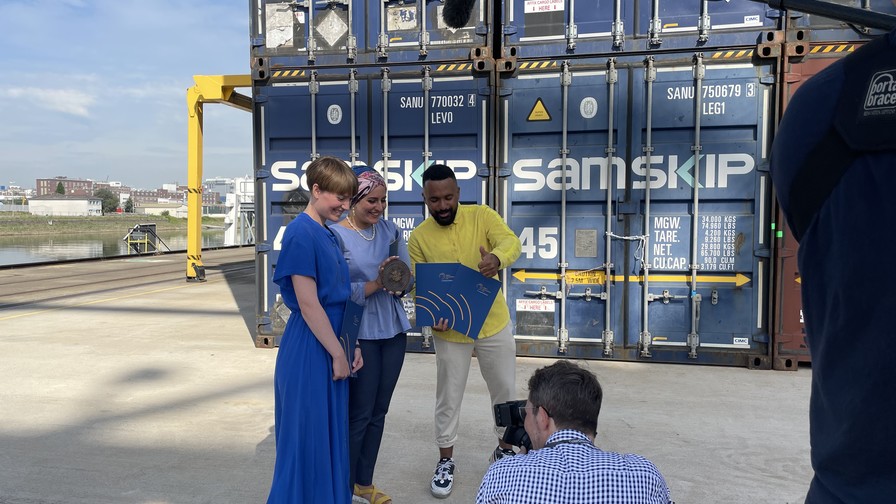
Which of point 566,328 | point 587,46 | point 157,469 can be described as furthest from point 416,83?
point 157,469

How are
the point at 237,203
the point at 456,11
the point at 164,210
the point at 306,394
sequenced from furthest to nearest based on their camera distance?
the point at 164,210, the point at 237,203, the point at 306,394, the point at 456,11

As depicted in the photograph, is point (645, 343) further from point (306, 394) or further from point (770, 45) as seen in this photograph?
point (306, 394)

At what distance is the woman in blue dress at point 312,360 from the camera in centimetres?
275

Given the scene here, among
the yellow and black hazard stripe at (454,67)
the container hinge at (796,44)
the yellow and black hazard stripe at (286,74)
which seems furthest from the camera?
the yellow and black hazard stripe at (286,74)

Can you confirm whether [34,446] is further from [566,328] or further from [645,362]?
[645,362]

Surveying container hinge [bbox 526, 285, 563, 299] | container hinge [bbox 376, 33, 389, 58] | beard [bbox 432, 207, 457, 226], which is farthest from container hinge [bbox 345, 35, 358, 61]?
beard [bbox 432, 207, 457, 226]

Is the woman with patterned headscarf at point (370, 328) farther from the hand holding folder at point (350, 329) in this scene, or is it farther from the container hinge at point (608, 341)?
the container hinge at point (608, 341)

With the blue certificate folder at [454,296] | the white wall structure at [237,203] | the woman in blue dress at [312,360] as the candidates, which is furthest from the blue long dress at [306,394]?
the white wall structure at [237,203]

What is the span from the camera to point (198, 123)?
40.4ft

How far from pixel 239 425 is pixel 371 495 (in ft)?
5.68

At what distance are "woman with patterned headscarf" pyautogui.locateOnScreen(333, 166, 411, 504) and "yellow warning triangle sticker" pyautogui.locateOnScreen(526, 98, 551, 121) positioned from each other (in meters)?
3.51

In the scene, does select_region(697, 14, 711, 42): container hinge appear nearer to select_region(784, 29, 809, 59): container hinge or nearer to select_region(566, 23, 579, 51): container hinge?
select_region(784, 29, 809, 59): container hinge

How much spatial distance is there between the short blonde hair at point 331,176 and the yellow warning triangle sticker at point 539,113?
13.2 ft

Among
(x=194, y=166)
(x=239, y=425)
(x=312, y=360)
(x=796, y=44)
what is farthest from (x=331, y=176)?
(x=194, y=166)
